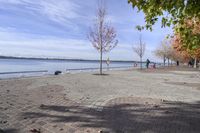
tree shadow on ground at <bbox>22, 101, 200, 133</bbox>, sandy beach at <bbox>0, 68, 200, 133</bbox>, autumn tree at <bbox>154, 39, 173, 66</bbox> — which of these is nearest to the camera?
sandy beach at <bbox>0, 68, 200, 133</bbox>

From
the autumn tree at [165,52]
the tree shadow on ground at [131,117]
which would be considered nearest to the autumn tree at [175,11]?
the tree shadow on ground at [131,117]

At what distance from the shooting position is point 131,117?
7652 mm

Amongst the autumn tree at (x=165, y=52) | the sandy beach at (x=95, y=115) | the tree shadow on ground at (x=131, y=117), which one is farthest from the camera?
the autumn tree at (x=165, y=52)

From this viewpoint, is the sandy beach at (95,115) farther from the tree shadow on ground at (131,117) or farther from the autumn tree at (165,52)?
the autumn tree at (165,52)

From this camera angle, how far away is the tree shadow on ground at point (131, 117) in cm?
667

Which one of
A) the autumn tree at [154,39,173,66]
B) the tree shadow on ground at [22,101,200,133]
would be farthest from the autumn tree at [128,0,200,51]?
the autumn tree at [154,39,173,66]

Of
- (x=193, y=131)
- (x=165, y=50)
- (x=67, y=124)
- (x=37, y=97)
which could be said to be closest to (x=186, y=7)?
(x=193, y=131)

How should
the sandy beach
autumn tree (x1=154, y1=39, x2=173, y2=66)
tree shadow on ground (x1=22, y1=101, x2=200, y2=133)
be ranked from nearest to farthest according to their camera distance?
the sandy beach
tree shadow on ground (x1=22, y1=101, x2=200, y2=133)
autumn tree (x1=154, y1=39, x2=173, y2=66)

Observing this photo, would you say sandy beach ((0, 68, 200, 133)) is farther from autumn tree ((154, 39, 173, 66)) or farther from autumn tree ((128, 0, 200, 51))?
autumn tree ((154, 39, 173, 66))

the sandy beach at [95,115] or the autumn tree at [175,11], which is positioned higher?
the autumn tree at [175,11]

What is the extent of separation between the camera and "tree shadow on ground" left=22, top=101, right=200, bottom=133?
6.67 metres

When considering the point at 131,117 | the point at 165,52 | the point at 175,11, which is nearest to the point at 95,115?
the point at 131,117

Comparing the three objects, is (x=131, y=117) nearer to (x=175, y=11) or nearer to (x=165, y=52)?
(x=175, y=11)

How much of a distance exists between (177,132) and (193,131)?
0.42m
